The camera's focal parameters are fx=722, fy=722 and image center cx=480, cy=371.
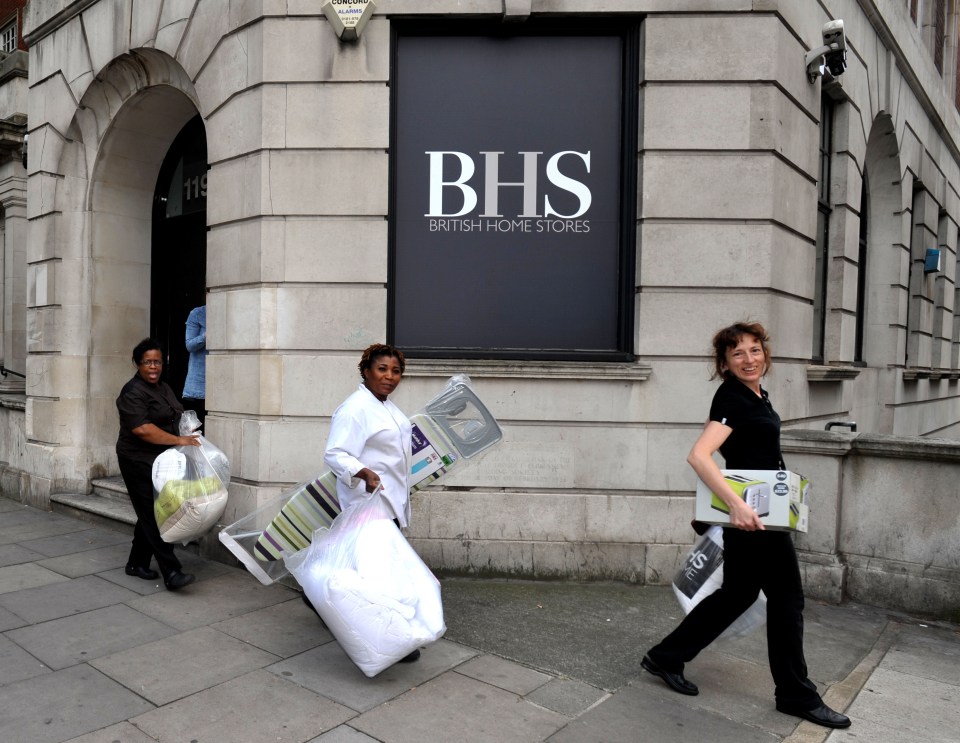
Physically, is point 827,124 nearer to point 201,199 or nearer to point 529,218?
point 529,218

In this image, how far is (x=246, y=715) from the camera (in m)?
3.52

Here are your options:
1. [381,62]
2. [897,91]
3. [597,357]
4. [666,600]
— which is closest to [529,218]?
[597,357]

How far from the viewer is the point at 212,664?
4109mm

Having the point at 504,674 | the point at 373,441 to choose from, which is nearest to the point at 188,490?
the point at 373,441

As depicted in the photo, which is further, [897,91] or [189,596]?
[897,91]

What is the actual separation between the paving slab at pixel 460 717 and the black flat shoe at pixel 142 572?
2890 mm

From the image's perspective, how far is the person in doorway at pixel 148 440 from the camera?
5.38 meters

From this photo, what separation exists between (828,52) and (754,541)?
515 centimetres

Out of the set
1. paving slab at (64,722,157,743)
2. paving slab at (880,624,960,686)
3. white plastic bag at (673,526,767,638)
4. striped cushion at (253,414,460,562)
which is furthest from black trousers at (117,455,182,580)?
paving slab at (880,624,960,686)

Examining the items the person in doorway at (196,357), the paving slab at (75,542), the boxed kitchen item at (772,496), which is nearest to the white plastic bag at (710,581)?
the boxed kitchen item at (772,496)

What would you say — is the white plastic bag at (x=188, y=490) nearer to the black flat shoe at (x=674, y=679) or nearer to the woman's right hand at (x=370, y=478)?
the woman's right hand at (x=370, y=478)

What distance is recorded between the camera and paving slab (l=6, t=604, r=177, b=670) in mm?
4215

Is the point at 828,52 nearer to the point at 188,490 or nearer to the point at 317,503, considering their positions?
the point at 317,503

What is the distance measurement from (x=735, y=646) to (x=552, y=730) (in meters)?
1.73
